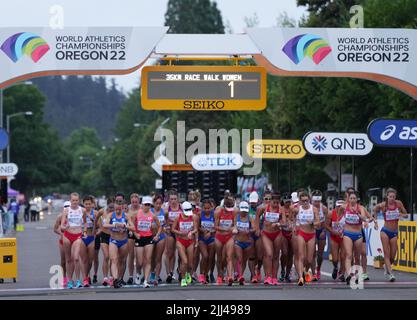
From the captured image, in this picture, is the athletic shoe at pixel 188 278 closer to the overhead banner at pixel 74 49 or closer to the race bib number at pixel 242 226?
the race bib number at pixel 242 226

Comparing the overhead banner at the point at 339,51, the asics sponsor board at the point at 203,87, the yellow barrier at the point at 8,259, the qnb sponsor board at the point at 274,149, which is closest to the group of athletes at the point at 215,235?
the yellow barrier at the point at 8,259

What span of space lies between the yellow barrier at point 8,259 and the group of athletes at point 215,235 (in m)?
1.39

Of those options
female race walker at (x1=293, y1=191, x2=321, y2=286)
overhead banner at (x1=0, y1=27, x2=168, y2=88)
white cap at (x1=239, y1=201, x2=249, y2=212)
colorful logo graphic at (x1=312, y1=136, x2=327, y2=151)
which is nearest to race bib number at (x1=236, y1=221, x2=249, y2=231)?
white cap at (x1=239, y1=201, x2=249, y2=212)

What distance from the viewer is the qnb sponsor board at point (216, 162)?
44312mm

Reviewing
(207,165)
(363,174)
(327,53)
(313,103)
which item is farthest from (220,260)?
(313,103)

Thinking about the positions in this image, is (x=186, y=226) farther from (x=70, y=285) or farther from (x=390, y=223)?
(x=390, y=223)

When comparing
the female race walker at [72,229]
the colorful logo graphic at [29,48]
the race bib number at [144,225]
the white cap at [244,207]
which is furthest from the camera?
the colorful logo graphic at [29,48]

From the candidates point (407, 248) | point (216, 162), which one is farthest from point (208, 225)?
point (216, 162)

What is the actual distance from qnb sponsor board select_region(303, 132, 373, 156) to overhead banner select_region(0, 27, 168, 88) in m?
7.76

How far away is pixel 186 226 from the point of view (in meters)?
23.4

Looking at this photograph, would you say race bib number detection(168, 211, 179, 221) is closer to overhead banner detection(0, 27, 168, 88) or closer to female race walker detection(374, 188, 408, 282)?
overhead banner detection(0, 27, 168, 88)

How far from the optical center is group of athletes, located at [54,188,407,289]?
75.4 ft

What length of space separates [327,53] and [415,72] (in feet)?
6.81

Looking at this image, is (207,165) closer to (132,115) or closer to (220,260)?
(220,260)
